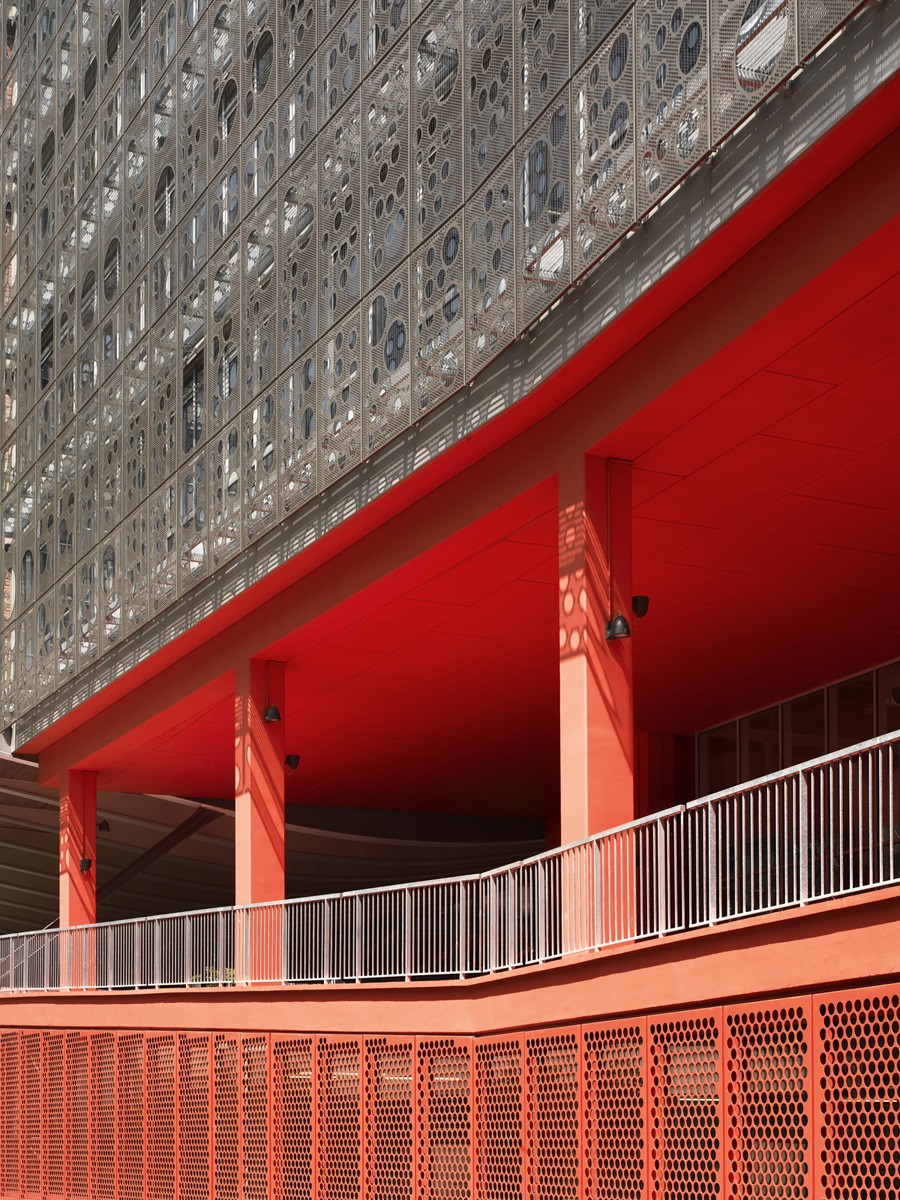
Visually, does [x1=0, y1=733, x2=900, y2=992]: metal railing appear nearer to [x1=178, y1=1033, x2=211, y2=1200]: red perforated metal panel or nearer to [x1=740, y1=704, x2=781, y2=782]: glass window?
[x1=178, y1=1033, x2=211, y2=1200]: red perforated metal panel

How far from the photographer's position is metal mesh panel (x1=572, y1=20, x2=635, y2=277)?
1559cm

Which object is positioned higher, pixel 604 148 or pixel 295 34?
pixel 295 34

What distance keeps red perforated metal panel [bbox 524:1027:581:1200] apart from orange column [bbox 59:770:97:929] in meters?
19.6

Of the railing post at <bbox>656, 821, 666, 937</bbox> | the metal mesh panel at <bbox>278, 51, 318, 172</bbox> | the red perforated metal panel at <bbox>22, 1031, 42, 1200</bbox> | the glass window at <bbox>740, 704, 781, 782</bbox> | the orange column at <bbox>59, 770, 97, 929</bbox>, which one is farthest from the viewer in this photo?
the orange column at <bbox>59, 770, 97, 929</bbox>

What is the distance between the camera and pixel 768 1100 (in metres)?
12.9

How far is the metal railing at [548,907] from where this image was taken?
13770 mm

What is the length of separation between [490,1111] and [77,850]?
1938cm

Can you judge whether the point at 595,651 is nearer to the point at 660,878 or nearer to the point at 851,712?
the point at 660,878

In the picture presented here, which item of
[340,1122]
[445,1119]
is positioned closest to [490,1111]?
[445,1119]

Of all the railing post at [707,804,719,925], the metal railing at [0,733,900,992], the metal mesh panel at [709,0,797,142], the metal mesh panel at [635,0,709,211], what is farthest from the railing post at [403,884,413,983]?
the metal mesh panel at [709,0,797,142]

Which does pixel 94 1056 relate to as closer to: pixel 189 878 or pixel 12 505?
pixel 12 505

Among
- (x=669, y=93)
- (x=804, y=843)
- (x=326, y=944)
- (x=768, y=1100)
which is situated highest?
(x=669, y=93)

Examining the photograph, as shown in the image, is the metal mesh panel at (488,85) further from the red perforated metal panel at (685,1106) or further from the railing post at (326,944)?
the railing post at (326,944)

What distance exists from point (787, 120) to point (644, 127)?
194cm
